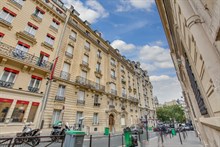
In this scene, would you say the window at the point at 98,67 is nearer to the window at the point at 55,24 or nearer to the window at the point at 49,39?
the window at the point at 49,39

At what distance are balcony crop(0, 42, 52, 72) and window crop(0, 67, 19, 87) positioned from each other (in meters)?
1.17

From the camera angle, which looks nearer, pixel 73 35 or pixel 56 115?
pixel 56 115

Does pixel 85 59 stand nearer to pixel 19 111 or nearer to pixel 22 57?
pixel 22 57

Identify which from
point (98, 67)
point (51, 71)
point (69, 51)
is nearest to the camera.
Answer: point (51, 71)

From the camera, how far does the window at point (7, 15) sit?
1178 cm

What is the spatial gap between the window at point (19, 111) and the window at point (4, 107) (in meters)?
0.57

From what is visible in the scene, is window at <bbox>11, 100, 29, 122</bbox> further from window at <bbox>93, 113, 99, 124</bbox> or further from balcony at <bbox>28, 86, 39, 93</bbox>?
window at <bbox>93, 113, 99, 124</bbox>

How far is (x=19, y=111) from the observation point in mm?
11086

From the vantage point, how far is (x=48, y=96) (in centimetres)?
1312

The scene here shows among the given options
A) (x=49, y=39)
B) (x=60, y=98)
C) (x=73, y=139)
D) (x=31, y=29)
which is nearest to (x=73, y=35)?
(x=49, y=39)

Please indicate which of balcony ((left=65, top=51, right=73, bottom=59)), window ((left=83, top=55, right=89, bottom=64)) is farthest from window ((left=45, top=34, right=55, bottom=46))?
window ((left=83, top=55, right=89, bottom=64))

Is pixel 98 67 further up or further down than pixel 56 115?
further up

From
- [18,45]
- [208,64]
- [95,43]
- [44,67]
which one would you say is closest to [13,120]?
[44,67]

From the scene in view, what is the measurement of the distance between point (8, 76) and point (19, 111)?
138 inches
